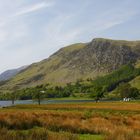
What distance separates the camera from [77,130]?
22641 mm

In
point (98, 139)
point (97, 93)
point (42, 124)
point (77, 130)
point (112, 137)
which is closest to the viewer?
point (112, 137)

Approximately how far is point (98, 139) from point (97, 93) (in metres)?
155

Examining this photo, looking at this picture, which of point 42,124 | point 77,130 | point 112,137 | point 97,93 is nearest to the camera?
point 112,137

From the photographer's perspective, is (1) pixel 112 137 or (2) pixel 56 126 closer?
(1) pixel 112 137

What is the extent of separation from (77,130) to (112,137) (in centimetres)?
664

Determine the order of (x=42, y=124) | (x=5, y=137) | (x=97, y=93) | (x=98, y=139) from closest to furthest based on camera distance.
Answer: (x=5, y=137), (x=98, y=139), (x=42, y=124), (x=97, y=93)

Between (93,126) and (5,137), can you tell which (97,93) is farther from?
(5,137)

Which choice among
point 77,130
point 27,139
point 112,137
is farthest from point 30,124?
point 27,139

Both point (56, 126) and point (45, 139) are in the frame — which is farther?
point (56, 126)

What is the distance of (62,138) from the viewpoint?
46.2 ft

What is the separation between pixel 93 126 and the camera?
24.7 m

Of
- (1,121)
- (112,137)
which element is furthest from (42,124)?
(112,137)

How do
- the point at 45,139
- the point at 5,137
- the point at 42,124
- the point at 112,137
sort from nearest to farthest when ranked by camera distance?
the point at 5,137, the point at 45,139, the point at 112,137, the point at 42,124

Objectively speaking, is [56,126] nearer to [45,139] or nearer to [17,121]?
[17,121]
